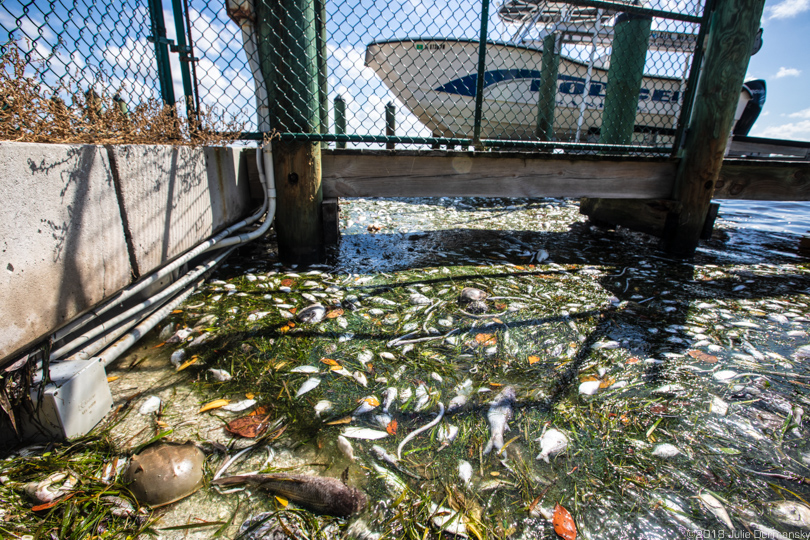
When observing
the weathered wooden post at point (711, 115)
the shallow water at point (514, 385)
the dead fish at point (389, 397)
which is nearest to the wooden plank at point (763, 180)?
the weathered wooden post at point (711, 115)

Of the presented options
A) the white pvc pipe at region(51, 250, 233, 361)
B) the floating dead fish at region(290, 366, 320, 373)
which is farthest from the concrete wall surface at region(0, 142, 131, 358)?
the floating dead fish at region(290, 366, 320, 373)

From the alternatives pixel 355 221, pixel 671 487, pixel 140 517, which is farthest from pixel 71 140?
pixel 355 221

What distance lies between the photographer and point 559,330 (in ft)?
8.75

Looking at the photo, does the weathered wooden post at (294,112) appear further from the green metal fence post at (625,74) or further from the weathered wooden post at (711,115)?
the green metal fence post at (625,74)

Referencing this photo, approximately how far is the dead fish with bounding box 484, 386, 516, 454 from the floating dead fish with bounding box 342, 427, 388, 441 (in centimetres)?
47

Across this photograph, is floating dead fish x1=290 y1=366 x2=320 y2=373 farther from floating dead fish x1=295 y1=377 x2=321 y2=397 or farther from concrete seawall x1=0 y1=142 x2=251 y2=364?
concrete seawall x1=0 y1=142 x2=251 y2=364

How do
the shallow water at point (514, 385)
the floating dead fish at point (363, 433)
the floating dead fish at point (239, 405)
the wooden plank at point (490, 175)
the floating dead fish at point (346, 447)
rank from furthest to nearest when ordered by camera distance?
the wooden plank at point (490, 175), the floating dead fish at point (239, 405), the floating dead fish at point (363, 433), the floating dead fish at point (346, 447), the shallow water at point (514, 385)

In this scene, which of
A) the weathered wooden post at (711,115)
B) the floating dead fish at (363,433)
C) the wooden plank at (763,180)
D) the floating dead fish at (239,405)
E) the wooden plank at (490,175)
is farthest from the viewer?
the wooden plank at (763,180)

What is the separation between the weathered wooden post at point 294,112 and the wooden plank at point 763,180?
16.5 ft

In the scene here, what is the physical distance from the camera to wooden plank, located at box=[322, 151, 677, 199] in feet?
13.0

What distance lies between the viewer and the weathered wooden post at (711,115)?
3.69 metres

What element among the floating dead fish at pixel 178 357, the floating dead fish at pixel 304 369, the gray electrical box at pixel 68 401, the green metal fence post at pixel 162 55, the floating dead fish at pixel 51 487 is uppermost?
the green metal fence post at pixel 162 55

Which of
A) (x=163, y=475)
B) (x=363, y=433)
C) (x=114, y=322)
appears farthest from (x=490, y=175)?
(x=163, y=475)

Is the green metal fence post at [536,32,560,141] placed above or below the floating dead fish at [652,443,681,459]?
above
